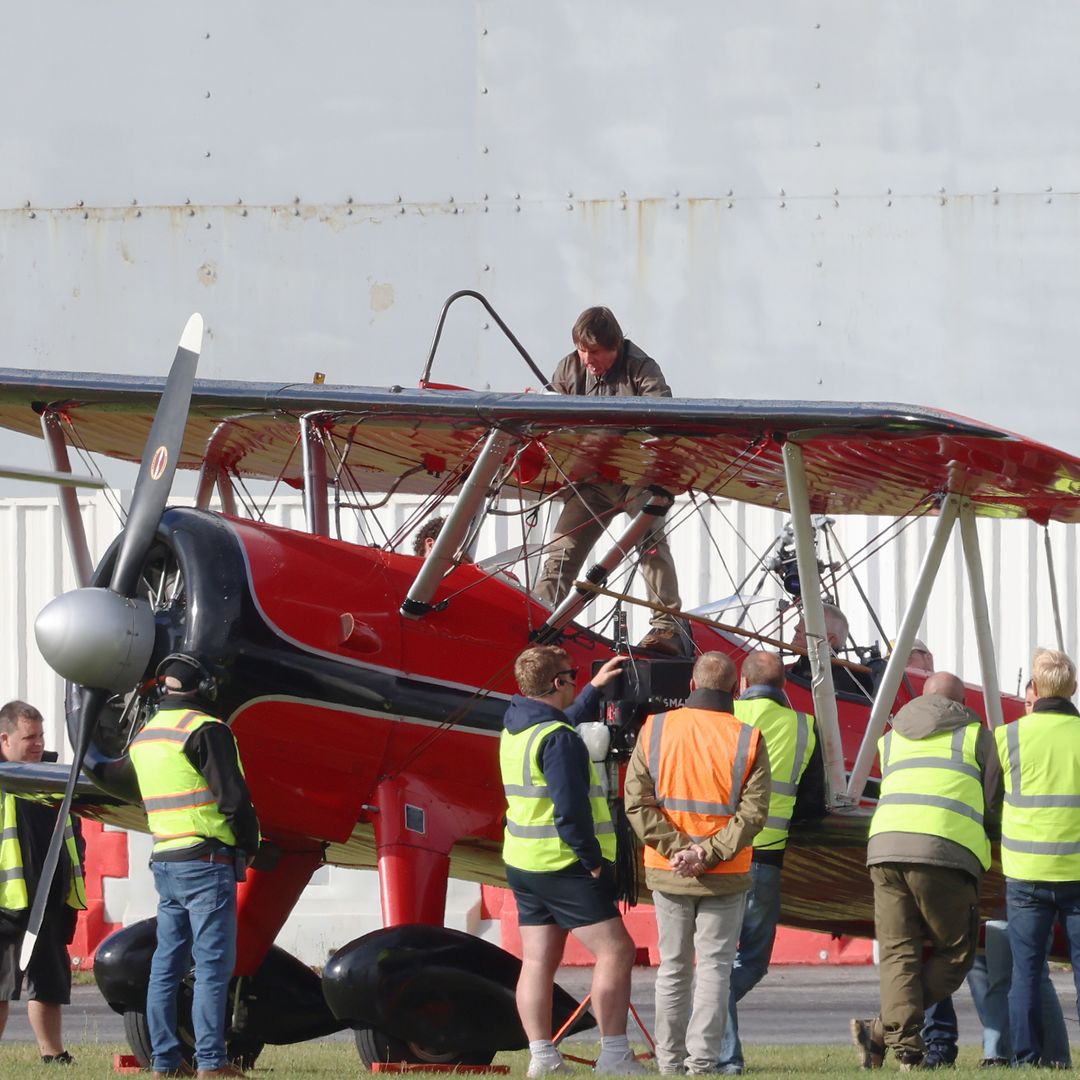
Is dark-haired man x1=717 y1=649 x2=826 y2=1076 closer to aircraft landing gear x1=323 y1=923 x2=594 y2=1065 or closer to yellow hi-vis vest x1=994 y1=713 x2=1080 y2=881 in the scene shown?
aircraft landing gear x1=323 y1=923 x2=594 y2=1065

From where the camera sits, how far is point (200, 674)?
24.8 feet

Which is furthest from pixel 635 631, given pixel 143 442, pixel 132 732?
pixel 132 732

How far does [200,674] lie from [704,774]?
202cm

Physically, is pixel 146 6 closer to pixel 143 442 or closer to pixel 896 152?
pixel 896 152

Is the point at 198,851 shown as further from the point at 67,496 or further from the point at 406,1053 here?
the point at 67,496

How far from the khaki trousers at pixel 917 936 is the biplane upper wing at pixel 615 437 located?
1.83m

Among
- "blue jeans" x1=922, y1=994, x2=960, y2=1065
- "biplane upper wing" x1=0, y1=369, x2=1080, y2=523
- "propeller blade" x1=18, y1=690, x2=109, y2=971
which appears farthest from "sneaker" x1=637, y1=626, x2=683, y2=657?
"propeller blade" x1=18, y1=690, x2=109, y2=971

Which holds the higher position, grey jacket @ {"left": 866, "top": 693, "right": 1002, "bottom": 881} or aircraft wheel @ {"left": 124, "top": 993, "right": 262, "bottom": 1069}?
grey jacket @ {"left": 866, "top": 693, "right": 1002, "bottom": 881}

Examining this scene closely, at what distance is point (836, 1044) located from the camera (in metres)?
10.0

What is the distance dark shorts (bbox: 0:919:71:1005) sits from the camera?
9078 millimetres

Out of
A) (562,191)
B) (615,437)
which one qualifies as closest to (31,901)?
(615,437)

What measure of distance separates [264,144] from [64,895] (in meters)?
13.4

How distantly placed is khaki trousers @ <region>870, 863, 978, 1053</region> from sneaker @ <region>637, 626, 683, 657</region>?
1760 mm

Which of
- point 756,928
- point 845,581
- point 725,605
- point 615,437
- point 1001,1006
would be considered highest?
point 845,581
